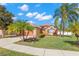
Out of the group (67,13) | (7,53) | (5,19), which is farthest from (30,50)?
(67,13)

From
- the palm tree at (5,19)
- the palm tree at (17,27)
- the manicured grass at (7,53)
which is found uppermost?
the palm tree at (5,19)

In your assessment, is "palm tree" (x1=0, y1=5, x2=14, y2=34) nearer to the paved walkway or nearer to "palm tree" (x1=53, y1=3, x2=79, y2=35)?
the paved walkway

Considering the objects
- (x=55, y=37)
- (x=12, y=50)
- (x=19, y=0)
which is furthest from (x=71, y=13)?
(x=12, y=50)

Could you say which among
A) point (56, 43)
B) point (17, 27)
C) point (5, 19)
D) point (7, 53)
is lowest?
point (7, 53)

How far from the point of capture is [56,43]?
134 inches

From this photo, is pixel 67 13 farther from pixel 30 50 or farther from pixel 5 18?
pixel 5 18

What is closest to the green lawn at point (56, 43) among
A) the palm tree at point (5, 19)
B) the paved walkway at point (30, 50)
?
the paved walkway at point (30, 50)

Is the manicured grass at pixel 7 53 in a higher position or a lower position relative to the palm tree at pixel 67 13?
lower

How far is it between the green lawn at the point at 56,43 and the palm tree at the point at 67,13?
0.16 meters

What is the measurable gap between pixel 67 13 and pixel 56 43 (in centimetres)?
45

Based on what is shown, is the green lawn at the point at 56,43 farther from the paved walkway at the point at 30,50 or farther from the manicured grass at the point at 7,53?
the manicured grass at the point at 7,53

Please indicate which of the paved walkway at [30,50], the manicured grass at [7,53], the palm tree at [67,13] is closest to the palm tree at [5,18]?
the paved walkway at [30,50]

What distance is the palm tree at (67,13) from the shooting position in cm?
334

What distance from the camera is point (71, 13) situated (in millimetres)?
3379
